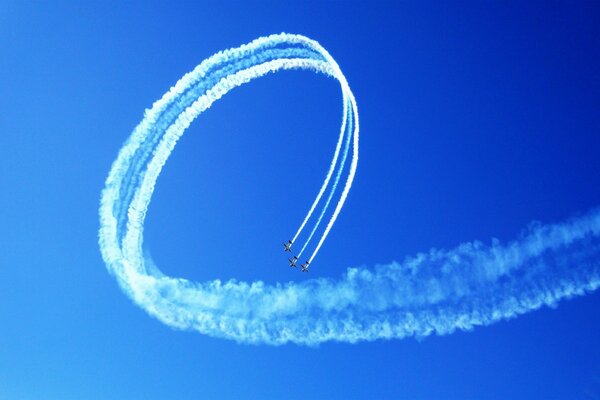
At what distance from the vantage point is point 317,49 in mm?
42031

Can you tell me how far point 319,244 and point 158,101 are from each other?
56.4ft

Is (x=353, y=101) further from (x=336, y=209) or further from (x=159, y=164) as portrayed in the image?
(x=159, y=164)

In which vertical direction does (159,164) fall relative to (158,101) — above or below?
below

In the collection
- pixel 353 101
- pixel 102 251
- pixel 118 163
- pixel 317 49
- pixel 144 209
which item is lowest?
pixel 102 251

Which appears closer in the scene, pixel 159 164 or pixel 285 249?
pixel 159 164

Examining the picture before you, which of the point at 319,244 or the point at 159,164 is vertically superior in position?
the point at 159,164

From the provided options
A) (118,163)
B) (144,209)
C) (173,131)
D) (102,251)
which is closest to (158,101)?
(173,131)

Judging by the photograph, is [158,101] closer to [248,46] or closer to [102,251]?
[248,46]

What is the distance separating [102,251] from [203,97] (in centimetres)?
1511

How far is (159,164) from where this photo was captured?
136ft

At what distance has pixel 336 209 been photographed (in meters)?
42.7

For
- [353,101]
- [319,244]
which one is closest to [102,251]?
A: [319,244]

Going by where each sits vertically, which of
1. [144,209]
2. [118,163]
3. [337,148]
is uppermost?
[337,148]

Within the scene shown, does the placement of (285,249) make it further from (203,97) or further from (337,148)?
(203,97)
